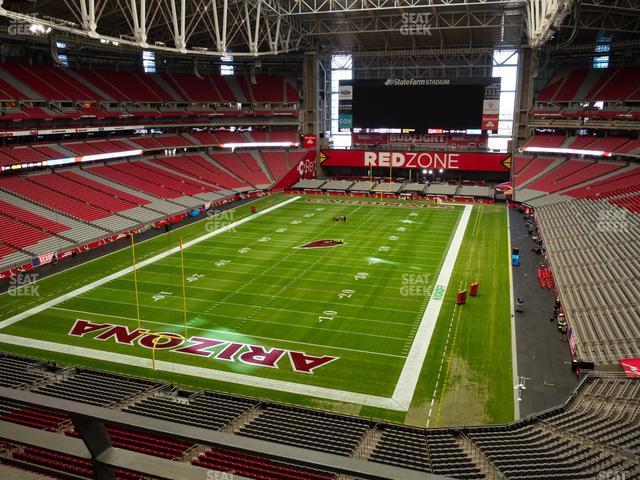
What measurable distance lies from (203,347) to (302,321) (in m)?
4.48

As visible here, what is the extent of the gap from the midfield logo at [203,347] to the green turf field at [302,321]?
77 millimetres

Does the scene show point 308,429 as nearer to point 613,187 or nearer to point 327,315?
point 327,315

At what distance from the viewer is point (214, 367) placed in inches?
754

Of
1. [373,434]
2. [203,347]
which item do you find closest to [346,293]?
[203,347]

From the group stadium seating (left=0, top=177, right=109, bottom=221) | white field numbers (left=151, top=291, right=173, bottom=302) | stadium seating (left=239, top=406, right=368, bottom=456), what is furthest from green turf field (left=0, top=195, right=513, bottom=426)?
stadium seating (left=0, top=177, right=109, bottom=221)

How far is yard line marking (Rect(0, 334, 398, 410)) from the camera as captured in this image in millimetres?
17141

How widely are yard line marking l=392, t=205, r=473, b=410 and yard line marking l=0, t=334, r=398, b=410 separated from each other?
2.33ft

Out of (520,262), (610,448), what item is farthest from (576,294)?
(610,448)

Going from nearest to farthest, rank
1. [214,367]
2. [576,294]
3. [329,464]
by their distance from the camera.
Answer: [329,464] → [214,367] → [576,294]

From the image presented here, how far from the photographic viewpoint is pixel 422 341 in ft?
69.5

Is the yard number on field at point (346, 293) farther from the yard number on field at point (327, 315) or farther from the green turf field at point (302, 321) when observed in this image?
the yard number on field at point (327, 315)

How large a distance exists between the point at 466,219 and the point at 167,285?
26.7 meters

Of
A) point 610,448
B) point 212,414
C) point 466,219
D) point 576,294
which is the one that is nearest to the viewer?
point 610,448

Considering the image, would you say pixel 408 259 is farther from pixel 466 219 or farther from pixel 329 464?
pixel 329 464
